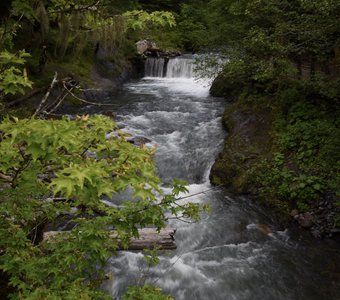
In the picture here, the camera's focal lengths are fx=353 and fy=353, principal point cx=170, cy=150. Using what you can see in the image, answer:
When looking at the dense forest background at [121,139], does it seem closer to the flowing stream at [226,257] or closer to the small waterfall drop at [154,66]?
the flowing stream at [226,257]

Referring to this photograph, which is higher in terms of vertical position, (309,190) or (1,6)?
(1,6)

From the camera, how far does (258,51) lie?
11.0 metres

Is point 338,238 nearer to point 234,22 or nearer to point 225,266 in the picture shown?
point 225,266

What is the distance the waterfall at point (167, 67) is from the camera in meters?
23.2

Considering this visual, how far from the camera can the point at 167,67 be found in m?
23.8

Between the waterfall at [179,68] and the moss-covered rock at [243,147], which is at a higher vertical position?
the waterfall at [179,68]

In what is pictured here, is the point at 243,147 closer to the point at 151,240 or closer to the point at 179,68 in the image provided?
the point at 151,240

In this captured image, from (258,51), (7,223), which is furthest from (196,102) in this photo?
(7,223)

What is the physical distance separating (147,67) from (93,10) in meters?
19.2

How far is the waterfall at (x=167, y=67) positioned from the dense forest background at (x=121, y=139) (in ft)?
13.3

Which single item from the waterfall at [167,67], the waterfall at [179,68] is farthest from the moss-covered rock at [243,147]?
the waterfall at [167,67]

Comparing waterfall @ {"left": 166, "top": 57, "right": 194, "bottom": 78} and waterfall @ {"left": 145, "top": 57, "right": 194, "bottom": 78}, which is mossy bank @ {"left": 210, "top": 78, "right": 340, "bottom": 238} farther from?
waterfall @ {"left": 145, "top": 57, "right": 194, "bottom": 78}

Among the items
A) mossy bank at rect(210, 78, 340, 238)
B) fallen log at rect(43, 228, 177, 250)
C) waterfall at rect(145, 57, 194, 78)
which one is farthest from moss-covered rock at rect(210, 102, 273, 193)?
waterfall at rect(145, 57, 194, 78)

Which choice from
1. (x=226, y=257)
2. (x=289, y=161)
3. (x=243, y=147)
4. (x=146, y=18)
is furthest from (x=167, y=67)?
(x=146, y=18)
